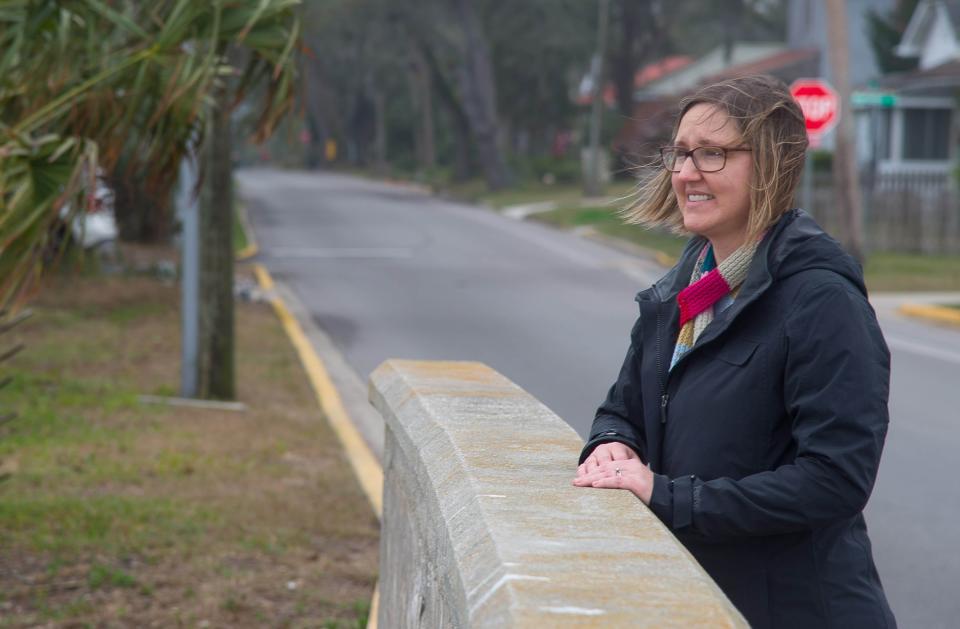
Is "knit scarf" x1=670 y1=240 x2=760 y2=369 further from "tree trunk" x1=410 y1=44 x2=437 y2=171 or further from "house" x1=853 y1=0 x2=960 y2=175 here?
"tree trunk" x1=410 y1=44 x2=437 y2=171

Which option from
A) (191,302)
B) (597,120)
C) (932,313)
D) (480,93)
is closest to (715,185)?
(191,302)

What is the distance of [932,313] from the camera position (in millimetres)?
17312

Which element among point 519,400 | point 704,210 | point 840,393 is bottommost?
point 519,400

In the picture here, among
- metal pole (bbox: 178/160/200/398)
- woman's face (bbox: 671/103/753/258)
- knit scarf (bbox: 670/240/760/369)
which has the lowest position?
metal pole (bbox: 178/160/200/398)

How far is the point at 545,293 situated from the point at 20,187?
15554mm

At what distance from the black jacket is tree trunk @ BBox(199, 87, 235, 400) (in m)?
7.74

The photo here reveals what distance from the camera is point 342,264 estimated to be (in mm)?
24234

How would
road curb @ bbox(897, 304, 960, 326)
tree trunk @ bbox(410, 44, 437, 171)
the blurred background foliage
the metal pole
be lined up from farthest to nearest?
tree trunk @ bbox(410, 44, 437, 171) < road curb @ bbox(897, 304, 960, 326) < the metal pole < the blurred background foliage

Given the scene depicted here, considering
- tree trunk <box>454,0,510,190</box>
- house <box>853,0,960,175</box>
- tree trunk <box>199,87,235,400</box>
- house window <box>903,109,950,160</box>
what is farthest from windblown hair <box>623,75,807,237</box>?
tree trunk <box>454,0,510,190</box>

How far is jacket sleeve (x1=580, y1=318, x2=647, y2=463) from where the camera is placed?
2.85 m

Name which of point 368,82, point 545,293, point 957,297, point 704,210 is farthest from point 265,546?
point 368,82

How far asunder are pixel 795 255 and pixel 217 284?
26.4 feet

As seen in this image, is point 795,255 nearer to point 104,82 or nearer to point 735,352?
point 735,352

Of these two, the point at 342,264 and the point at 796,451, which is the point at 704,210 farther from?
the point at 342,264
